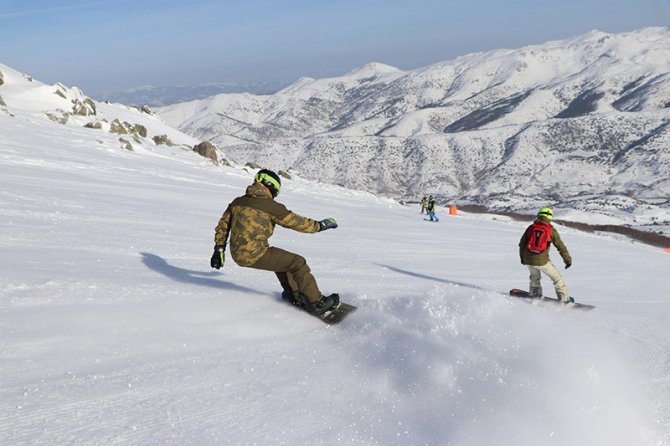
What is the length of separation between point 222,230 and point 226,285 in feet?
4.27

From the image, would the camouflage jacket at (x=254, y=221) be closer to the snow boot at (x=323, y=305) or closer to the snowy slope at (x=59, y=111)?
the snow boot at (x=323, y=305)

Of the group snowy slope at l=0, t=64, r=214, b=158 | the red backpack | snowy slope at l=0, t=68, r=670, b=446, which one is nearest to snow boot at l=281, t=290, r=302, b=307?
snowy slope at l=0, t=68, r=670, b=446

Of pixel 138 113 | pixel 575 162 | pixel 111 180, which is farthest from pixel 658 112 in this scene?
pixel 111 180

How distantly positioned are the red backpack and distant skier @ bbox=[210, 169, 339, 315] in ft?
15.2

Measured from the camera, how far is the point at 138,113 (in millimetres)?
62219

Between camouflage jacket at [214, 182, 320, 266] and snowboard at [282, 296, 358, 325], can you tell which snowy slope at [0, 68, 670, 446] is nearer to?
snowboard at [282, 296, 358, 325]

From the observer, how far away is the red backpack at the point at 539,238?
29.0ft

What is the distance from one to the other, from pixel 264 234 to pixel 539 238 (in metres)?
5.30

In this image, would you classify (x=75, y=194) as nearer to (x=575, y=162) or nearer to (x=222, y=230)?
(x=222, y=230)

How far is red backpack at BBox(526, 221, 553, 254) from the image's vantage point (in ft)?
29.0

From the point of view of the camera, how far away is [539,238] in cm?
885

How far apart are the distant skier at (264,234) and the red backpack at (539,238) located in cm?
464

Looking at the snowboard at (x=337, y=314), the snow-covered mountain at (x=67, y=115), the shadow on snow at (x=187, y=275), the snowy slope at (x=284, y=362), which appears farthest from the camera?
the snow-covered mountain at (x=67, y=115)

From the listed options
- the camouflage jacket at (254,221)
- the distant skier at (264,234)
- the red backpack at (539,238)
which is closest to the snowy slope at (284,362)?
the distant skier at (264,234)
